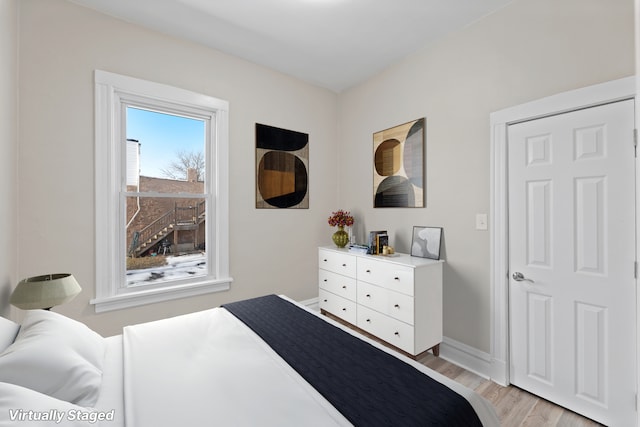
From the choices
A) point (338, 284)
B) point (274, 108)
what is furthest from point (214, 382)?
point (274, 108)

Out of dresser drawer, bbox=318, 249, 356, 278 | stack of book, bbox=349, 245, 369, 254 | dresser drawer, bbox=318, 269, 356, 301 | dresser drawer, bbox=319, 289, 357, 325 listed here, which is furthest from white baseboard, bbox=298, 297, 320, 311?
stack of book, bbox=349, 245, 369, 254

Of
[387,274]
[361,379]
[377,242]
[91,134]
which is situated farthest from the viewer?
[377,242]

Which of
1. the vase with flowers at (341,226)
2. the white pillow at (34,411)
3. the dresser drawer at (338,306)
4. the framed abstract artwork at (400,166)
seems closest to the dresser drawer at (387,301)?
the dresser drawer at (338,306)

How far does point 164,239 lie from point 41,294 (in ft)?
3.35

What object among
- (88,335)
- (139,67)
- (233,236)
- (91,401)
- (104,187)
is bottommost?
(91,401)

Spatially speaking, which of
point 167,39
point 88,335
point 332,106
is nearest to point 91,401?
point 88,335

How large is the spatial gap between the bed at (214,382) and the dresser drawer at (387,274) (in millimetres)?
900

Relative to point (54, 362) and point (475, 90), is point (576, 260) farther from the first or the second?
point (54, 362)

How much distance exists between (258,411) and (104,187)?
2125 millimetres

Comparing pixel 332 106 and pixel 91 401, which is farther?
pixel 332 106

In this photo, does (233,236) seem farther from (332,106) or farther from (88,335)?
(332,106)

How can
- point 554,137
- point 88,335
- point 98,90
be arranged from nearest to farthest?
1. point 88,335
2. point 554,137
3. point 98,90

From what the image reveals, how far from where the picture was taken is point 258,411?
97 centimetres

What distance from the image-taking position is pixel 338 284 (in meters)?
2.95
